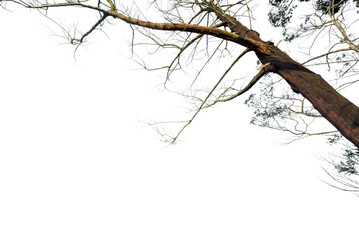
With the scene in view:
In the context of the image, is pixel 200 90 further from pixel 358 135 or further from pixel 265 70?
pixel 358 135

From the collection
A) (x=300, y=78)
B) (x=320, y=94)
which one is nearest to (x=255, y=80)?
(x=300, y=78)

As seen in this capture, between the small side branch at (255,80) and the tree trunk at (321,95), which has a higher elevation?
the small side branch at (255,80)

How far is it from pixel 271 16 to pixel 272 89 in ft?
5.31

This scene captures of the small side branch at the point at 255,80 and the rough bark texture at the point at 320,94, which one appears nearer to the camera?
the rough bark texture at the point at 320,94

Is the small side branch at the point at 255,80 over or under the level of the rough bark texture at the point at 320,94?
over

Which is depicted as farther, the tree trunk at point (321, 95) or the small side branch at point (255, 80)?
the small side branch at point (255, 80)

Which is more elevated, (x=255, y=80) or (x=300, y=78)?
(x=255, y=80)

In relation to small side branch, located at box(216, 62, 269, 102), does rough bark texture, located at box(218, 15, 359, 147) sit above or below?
below

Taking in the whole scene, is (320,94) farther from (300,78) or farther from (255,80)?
(255,80)

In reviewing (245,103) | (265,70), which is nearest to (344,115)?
(265,70)

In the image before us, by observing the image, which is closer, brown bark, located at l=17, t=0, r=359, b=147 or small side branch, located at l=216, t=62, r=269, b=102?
brown bark, located at l=17, t=0, r=359, b=147

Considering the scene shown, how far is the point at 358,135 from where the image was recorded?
4.19 ft

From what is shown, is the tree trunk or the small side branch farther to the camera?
the small side branch

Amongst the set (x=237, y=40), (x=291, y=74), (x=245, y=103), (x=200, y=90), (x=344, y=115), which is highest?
(x=245, y=103)
